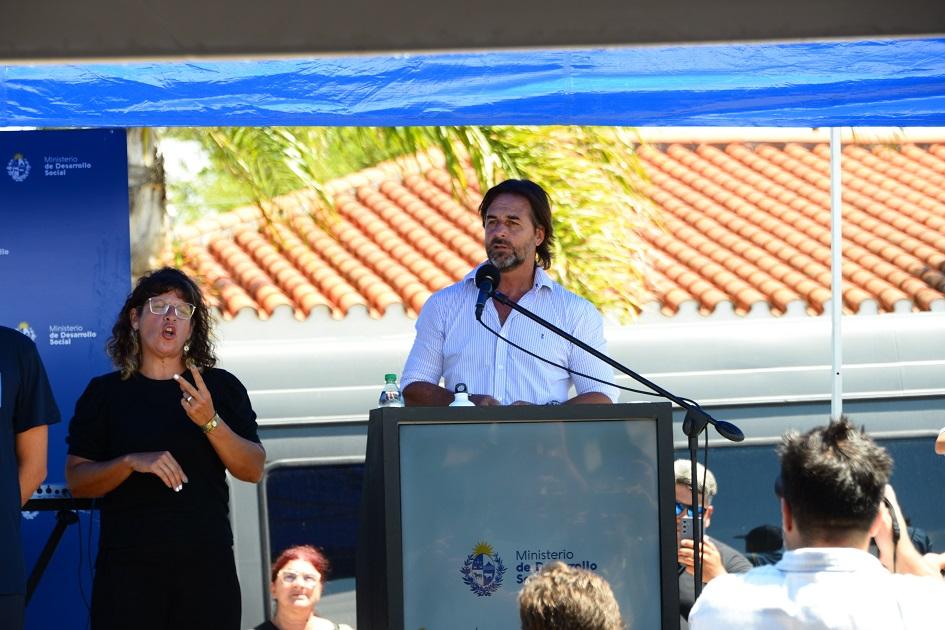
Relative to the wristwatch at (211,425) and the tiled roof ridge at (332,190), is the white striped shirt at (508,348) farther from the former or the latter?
the tiled roof ridge at (332,190)

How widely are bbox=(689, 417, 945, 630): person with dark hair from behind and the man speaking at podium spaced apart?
1.79m

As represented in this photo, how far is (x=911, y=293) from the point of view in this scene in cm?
1349

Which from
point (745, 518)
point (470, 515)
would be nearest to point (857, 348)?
point (745, 518)

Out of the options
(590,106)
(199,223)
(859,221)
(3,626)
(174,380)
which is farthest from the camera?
(199,223)

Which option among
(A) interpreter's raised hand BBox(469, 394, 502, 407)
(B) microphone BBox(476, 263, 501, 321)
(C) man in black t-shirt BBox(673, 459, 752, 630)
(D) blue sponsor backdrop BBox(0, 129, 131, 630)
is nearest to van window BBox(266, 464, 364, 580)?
(D) blue sponsor backdrop BBox(0, 129, 131, 630)

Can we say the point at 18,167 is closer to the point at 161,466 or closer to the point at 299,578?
the point at 161,466

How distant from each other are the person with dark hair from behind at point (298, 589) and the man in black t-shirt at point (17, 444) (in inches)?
88.9

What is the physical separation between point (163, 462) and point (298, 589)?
235 cm

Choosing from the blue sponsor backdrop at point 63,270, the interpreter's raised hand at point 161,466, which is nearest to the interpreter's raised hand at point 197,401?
the interpreter's raised hand at point 161,466

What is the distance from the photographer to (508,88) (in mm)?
4832

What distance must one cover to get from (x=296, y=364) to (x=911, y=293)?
7.93 metres

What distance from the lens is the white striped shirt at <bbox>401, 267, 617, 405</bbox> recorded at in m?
4.53

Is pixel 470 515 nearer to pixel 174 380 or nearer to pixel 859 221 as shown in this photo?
pixel 174 380

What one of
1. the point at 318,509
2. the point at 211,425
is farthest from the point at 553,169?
→ the point at 211,425
